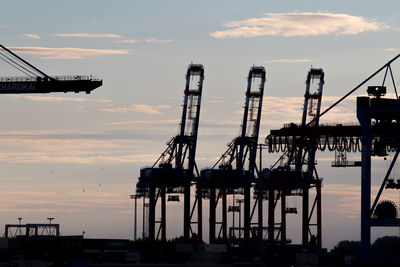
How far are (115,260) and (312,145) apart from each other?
2761 cm

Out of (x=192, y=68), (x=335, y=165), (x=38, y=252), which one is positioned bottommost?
(x=38, y=252)

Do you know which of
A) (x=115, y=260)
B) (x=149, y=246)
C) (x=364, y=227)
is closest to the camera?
(x=364, y=227)

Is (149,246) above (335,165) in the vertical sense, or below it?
below

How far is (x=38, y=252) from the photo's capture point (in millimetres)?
144000

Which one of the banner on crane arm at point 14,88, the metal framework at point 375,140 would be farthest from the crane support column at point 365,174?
the banner on crane arm at point 14,88

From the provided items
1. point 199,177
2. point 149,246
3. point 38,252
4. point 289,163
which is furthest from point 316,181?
point 38,252

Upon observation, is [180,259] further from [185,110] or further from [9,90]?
[185,110]

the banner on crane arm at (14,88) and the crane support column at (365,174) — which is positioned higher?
the banner on crane arm at (14,88)

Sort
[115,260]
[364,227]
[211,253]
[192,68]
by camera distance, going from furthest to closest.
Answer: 1. [192,68]
2. [211,253]
3. [115,260]
4. [364,227]

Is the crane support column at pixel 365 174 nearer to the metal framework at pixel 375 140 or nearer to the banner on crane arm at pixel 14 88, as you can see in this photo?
the metal framework at pixel 375 140

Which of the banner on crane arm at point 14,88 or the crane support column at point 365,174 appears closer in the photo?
the crane support column at point 365,174

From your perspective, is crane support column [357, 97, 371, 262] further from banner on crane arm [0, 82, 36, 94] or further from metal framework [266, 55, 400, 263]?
banner on crane arm [0, 82, 36, 94]

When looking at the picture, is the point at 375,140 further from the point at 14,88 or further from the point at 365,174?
the point at 14,88

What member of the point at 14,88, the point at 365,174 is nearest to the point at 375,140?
the point at 365,174
